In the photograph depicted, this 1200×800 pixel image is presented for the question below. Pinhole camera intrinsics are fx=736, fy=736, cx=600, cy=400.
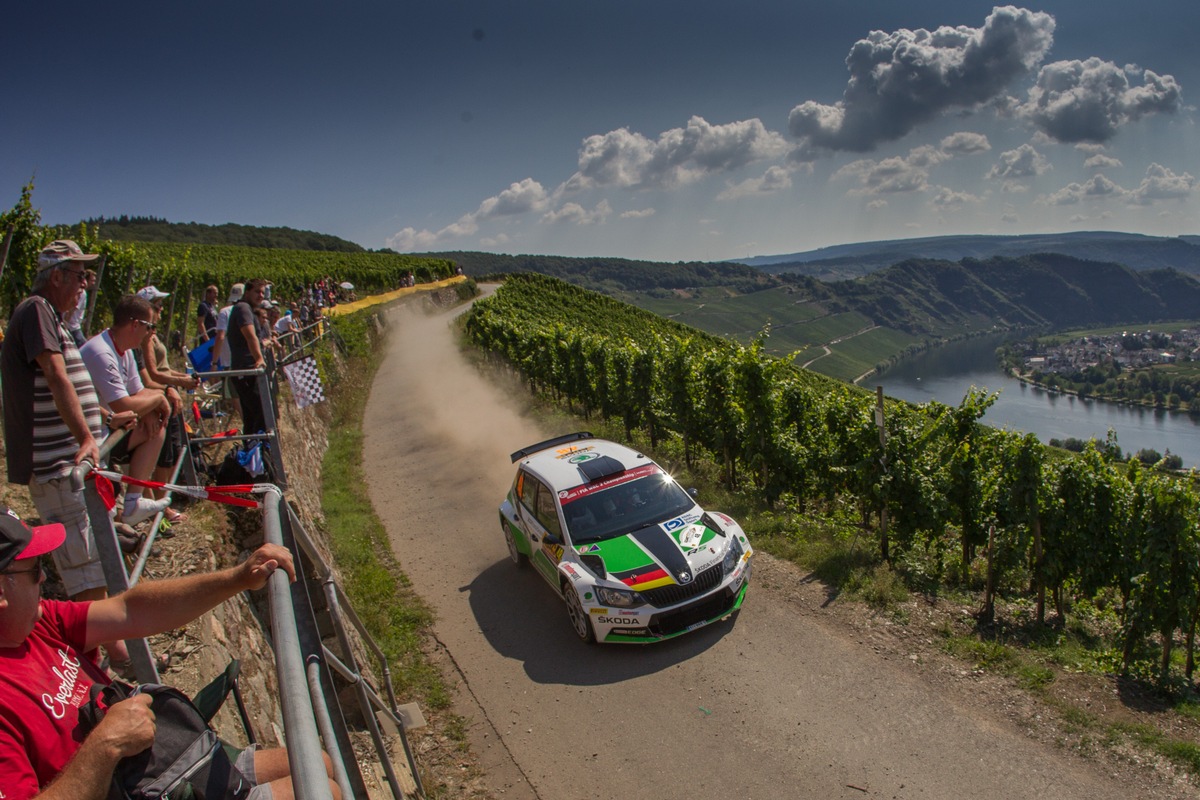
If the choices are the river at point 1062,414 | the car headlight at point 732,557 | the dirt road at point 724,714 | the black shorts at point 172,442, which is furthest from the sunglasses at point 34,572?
the river at point 1062,414

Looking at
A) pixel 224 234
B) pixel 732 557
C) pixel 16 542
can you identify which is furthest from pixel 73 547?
pixel 224 234

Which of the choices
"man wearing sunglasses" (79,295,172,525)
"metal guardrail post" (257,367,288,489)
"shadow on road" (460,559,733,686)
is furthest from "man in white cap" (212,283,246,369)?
"shadow on road" (460,559,733,686)

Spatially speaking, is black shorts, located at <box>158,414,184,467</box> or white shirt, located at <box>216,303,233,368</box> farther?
white shirt, located at <box>216,303,233,368</box>

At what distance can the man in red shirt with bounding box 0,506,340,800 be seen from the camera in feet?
7.58

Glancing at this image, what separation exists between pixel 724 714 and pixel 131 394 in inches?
253

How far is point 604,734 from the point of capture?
7.57 meters

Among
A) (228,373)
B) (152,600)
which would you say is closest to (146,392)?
(228,373)

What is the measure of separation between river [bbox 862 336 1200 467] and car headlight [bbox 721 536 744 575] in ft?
202

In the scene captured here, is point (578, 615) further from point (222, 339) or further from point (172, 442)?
point (222, 339)

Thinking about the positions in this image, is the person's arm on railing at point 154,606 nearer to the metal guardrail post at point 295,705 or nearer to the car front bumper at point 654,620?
the metal guardrail post at point 295,705

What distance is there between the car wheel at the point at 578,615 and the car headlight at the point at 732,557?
5.72 ft

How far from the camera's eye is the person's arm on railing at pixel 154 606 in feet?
9.91

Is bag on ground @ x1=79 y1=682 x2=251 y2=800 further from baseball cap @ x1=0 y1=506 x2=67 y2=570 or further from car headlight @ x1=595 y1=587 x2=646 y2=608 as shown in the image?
car headlight @ x1=595 y1=587 x2=646 y2=608

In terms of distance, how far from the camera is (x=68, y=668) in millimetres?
2836
